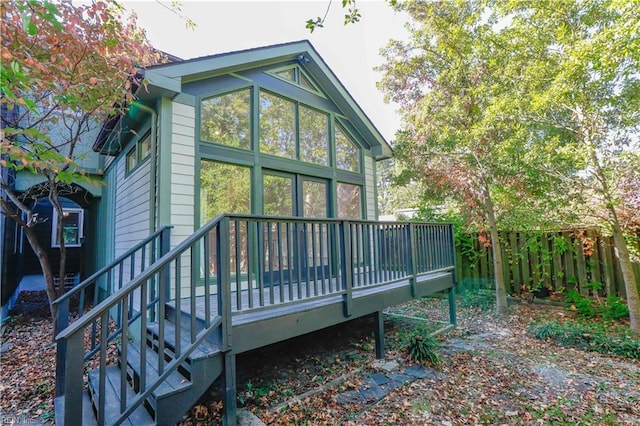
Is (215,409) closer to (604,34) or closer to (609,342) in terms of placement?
(609,342)

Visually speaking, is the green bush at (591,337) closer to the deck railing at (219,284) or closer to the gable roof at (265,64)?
the deck railing at (219,284)

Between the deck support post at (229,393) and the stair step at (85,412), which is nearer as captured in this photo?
the stair step at (85,412)

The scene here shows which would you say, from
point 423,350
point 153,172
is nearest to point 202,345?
point 153,172

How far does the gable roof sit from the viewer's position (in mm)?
4359

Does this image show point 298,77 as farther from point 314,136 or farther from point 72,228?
point 72,228

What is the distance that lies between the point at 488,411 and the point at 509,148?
4528 millimetres

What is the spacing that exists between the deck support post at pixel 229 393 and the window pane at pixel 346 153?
4.80 meters

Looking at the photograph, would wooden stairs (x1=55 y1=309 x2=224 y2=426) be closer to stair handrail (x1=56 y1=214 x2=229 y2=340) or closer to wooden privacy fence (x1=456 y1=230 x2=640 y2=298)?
stair handrail (x1=56 y1=214 x2=229 y2=340)

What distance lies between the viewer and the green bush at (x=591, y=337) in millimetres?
4762

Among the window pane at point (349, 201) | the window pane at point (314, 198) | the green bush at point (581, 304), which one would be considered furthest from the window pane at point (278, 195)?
the green bush at point (581, 304)

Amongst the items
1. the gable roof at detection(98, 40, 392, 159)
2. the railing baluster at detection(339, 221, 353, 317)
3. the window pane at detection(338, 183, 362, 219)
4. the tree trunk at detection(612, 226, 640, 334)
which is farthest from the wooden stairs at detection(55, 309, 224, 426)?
the tree trunk at detection(612, 226, 640, 334)

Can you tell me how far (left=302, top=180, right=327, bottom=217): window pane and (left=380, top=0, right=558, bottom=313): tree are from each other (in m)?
2.65

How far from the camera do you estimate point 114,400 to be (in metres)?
2.84

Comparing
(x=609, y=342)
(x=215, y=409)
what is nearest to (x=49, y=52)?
(x=215, y=409)
